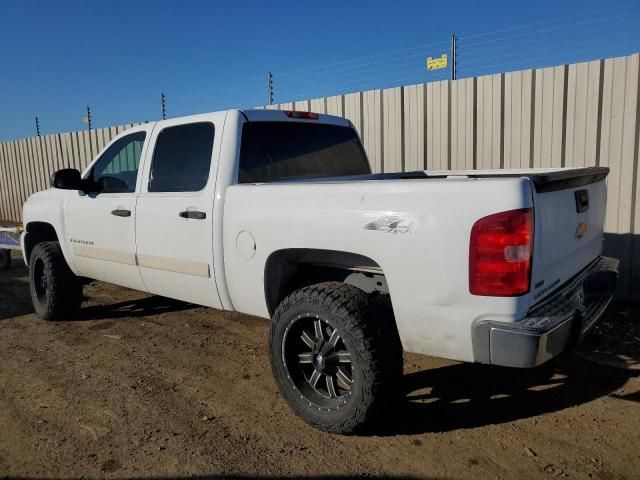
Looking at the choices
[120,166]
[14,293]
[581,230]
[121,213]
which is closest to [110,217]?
[121,213]

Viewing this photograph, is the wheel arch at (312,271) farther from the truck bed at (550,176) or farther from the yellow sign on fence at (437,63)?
the yellow sign on fence at (437,63)

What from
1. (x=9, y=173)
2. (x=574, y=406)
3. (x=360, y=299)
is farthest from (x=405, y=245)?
(x=9, y=173)

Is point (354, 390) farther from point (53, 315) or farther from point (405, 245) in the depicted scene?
point (53, 315)

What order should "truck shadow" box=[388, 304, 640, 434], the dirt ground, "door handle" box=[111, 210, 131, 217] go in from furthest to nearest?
1. "door handle" box=[111, 210, 131, 217]
2. "truck shadow" box=[388, 304, 640, 434]
3. the dirt ground


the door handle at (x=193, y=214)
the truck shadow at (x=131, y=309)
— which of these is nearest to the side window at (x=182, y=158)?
the door handle at (x=193, y=214)

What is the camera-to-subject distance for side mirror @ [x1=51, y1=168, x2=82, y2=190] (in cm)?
460

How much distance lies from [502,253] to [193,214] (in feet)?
7.17

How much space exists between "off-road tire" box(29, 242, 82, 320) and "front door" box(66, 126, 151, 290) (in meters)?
0.32

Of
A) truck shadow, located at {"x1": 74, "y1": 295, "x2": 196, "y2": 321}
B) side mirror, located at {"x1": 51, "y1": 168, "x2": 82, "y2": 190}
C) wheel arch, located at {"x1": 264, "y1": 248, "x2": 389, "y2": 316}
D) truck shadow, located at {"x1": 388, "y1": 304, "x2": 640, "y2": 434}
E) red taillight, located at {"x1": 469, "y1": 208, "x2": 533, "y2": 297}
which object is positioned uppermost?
side mirror, located at {"x1": 51, "y1": 168, "x2": 82, "y2": 190}

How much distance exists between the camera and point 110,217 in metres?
4.57

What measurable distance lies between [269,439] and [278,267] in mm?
1044

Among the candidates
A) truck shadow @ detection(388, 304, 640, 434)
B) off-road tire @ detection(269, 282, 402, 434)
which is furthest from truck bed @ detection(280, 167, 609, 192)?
truck shadow @ detection(388, 304, 640, 434)

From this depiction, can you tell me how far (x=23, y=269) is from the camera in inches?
344

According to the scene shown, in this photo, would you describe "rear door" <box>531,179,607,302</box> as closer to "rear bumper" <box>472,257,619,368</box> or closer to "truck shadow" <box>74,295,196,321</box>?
"rear bumper" <box>472,257,619,368</box>
